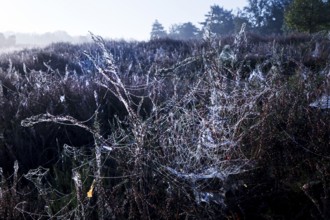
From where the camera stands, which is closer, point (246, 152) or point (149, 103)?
point (246, 152)

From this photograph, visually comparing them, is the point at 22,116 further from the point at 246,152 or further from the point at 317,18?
the point at 317,18

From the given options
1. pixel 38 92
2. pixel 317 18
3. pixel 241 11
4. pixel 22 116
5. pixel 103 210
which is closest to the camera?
pixel 103 210

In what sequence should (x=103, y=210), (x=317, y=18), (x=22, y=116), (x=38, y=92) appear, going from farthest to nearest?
(x=317, y=18) < (x=38, y=92) < (x=22, y=116) < (x=103, y=210)

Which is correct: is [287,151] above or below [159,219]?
above

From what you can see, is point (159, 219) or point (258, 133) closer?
point (159, 219)

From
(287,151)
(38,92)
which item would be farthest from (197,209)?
(38,92)

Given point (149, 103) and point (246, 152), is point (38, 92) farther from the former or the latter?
point (246, 152)

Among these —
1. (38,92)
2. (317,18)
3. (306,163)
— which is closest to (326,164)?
(306,163)

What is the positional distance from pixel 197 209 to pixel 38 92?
2.76 metres

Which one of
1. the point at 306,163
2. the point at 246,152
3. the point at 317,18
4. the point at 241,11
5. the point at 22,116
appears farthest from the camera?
the point at 241,11

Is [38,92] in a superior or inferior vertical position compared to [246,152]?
inferior

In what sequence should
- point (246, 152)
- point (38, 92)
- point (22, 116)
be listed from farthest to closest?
point (38, 92) < point (22, 116) < point (246, 152)

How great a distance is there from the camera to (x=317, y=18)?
19.1 m

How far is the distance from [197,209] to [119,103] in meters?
2.53
